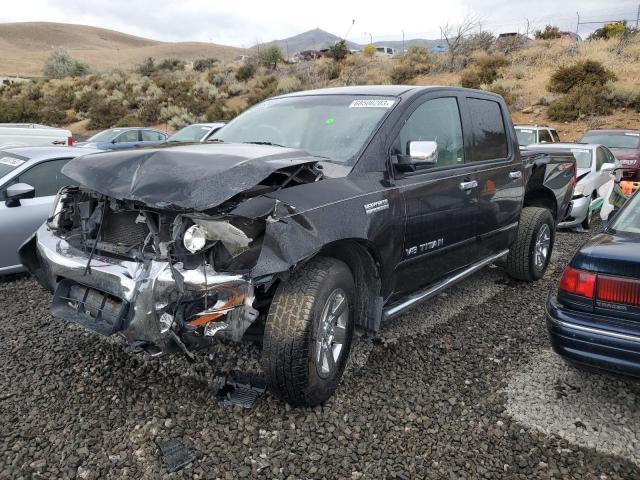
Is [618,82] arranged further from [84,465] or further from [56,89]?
[56,89]

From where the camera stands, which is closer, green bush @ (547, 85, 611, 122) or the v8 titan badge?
the v8 titan badge

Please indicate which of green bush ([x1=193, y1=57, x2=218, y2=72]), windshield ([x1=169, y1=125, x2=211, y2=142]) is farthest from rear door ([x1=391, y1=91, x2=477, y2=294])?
green bush ([x1=193, y1=57, x2=218, y2=72])

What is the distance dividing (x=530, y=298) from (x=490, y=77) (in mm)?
23620

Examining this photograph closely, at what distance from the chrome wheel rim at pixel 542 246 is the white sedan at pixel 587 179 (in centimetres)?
226

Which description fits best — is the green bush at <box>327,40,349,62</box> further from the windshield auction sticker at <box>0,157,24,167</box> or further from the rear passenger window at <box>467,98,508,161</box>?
the rear passenger window at <box>467,98,508,161</box>

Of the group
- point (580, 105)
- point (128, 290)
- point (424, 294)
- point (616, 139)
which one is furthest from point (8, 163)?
point (580, 105)

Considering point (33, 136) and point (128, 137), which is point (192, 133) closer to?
point (128, 137)

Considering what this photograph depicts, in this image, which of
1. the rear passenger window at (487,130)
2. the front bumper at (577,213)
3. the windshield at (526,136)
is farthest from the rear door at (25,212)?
the windshield at (526,136)

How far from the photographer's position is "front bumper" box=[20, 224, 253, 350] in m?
2.58

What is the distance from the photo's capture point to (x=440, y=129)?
3.95 m

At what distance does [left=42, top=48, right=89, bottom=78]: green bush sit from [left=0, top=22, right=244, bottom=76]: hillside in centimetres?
1716

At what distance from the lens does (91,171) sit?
3.06 meters

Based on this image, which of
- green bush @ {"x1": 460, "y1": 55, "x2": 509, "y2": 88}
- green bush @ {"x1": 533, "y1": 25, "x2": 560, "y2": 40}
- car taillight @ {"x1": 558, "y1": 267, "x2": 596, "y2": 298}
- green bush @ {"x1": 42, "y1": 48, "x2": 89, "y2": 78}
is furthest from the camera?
green bush @ {"x1": 42, "y1": 48, "x2": 89, "y2": 78}

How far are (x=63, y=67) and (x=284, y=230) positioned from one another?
46.1 meters
